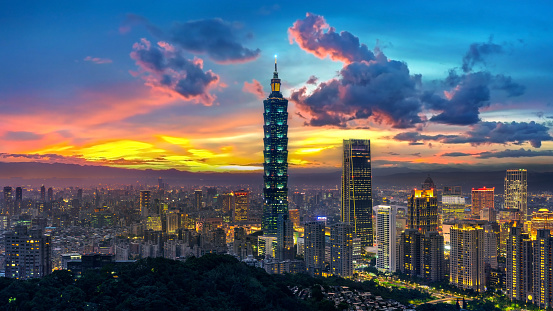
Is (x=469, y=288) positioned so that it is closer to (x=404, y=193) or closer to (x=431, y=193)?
(x=431, y=193)

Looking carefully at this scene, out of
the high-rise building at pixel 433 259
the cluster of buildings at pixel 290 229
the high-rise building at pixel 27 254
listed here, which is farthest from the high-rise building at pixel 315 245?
the high-rise building at pixel 27 254

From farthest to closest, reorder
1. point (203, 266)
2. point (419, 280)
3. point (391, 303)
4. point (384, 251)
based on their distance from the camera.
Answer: point (384, 251) → point (419, 280) → point (391, 303) → point (203, 266)

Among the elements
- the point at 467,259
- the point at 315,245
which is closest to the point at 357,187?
the point at 315,245

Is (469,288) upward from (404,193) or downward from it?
downward

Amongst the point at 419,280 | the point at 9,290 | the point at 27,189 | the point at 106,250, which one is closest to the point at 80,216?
the point at 27,189

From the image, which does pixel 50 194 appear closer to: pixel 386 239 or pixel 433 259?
pixel 386 239

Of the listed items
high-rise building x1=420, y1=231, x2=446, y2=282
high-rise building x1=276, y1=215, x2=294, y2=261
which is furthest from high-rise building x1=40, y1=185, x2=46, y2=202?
high-rise building x1=420, y1=231, x2=446, y2=282
